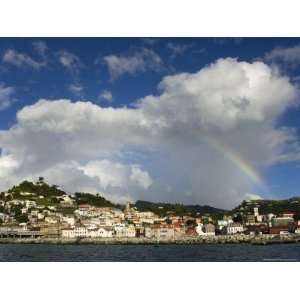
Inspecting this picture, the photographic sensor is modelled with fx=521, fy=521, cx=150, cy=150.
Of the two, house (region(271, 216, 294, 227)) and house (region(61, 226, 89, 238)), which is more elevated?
house (region(271, 216, 294, 227))

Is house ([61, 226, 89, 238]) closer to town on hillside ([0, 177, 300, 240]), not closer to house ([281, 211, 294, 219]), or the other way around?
town on hillside ([0, 177, 300, 240])

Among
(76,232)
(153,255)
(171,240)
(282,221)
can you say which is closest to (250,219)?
(282,221)

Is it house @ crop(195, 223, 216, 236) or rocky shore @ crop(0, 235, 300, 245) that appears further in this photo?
house @ crop(195, 223, 216, 236)

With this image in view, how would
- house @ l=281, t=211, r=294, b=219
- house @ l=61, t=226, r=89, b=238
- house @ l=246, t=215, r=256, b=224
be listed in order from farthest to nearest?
house @ l=246, t=215, r=256, b=224 → house @ l=281, t=211, r=294, b=219 → house @ l=61, t=226, r=89, b=238

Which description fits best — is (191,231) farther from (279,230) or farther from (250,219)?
(250,219)

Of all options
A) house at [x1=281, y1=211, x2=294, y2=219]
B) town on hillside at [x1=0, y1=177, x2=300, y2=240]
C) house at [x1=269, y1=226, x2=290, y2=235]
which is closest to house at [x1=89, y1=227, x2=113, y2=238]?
town on hillside at [x1=0, y1=177, x2=300, y2=240]

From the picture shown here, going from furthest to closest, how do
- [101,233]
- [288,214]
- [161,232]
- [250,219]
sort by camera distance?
[250,219], [288,214], [101,233], [161,232]

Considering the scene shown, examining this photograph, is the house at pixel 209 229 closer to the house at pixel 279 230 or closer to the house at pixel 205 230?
the house at pixel 205 230

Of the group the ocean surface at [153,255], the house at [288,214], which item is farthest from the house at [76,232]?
the house at [288,214]
